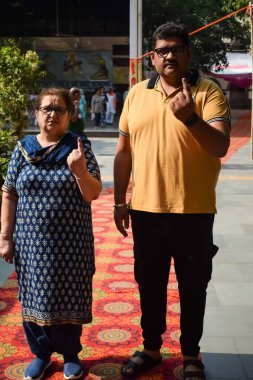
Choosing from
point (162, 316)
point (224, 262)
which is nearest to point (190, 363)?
point (162, 316)

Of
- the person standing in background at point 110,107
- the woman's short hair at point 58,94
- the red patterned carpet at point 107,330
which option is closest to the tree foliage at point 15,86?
the red patterned carpet at point 107,330

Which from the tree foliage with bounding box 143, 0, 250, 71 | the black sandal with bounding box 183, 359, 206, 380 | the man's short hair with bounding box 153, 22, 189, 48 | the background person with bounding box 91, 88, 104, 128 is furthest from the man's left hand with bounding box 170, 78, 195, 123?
the tree foliage with bounding box 143, 0, 250, 71

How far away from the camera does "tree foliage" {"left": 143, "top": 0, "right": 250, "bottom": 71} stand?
21.4 m

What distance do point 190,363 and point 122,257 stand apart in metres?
2.39

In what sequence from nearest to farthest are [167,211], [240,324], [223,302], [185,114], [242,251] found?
1. [185,114]
2. [167,211]
3. [240,324]
4. [223,302]
5. [242,251]

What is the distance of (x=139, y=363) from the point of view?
3.02 meters

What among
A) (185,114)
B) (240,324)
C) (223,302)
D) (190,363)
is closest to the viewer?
(185,114)

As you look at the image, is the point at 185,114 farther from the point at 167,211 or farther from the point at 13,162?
the point at 13,162

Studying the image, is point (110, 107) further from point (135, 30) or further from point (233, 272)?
point (233, 272)

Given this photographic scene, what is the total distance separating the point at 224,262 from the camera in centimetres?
502

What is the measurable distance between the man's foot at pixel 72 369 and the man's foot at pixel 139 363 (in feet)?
0.76

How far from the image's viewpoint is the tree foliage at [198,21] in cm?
2144

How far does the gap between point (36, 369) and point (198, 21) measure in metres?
20.3

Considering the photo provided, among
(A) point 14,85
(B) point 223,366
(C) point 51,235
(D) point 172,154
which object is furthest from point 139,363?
(A) point 14,85
